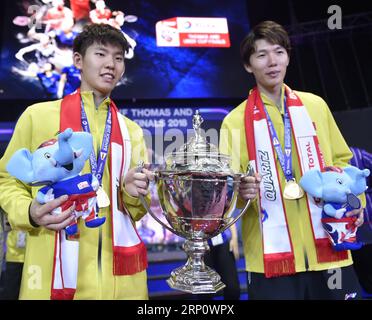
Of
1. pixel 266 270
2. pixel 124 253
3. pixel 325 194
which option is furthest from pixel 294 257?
pixel 124 253

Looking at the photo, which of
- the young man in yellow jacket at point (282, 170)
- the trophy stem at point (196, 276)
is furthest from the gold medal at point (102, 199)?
the young man in yellow jacket at point (282, 170)

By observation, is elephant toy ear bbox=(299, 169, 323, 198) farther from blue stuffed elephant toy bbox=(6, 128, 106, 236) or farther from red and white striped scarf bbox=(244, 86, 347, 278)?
blue stuffed elephant toy bbox=(6, 128, 106, 236)

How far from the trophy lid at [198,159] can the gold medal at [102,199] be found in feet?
0.80

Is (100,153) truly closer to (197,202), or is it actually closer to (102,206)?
(102,206)

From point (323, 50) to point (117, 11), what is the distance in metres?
1.79

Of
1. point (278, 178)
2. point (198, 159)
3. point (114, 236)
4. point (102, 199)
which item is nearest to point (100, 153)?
point (102, 199)

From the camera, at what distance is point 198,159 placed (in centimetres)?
94

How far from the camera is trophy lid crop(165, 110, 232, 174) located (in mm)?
915

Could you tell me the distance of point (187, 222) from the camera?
924 mm

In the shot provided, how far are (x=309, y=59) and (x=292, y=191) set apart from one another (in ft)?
7.61

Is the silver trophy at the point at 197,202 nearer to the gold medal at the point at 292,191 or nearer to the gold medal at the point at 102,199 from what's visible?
the gold medal at the point at 102,199

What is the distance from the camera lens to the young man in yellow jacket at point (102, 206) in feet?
3.40

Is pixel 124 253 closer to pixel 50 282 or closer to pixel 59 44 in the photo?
pixel 50 282

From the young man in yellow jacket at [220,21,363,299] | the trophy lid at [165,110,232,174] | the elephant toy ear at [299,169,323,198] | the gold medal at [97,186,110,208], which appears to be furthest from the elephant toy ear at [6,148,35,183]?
the elephant toy ear at [299,169,323,198]
